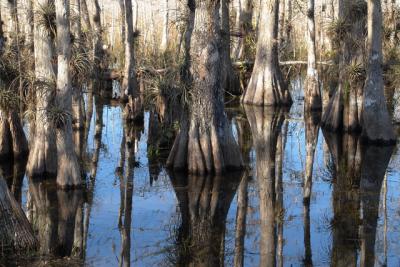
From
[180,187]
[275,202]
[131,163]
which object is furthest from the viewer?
[131,163]

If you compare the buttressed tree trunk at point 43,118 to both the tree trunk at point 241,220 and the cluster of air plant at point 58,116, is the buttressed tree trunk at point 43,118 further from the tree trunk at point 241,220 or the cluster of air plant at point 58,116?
the tree trunk at point 241,220

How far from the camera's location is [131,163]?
1683 centimetres

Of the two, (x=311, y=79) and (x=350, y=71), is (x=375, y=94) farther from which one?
(x=311, y=79)

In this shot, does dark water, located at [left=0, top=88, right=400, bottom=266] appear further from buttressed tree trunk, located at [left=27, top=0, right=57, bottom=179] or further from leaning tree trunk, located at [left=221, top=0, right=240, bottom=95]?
leaning tree trunk, located at [left=221, top=0, right=240, bottom=95]

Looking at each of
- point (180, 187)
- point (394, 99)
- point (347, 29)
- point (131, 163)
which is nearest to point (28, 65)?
point (131, 163)

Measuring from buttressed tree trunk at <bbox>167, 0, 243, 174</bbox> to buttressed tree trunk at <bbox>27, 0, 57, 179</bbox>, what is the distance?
2740 millimetres

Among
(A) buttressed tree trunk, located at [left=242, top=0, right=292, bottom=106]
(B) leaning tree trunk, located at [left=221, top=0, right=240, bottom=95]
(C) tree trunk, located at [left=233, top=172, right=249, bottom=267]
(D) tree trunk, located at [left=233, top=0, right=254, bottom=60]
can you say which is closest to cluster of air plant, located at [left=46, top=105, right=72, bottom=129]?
(C) tree trunk, located at [left=233, top=172, right=249, bottom=267]

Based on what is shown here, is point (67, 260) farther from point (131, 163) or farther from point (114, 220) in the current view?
point (131, 163)

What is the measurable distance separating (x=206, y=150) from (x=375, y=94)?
550 cm

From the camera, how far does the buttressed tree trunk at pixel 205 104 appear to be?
15.2 metres

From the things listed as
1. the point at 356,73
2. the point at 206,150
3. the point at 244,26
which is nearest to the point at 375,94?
the point at 356,73

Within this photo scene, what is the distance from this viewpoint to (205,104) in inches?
603

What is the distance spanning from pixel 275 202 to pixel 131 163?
15.0 ft

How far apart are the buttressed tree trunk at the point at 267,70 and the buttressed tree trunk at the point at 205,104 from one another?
1035 cm
